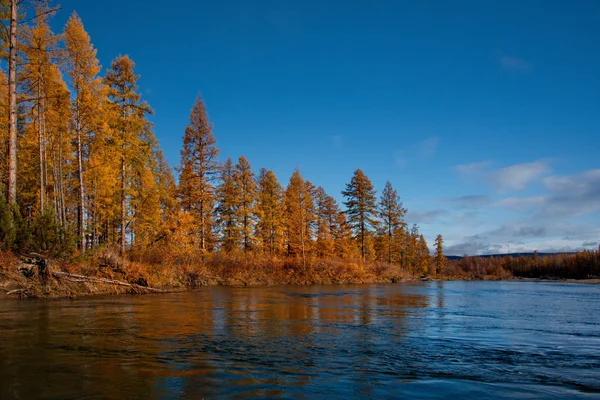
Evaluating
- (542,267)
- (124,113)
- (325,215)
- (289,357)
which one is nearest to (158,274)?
(124,113)

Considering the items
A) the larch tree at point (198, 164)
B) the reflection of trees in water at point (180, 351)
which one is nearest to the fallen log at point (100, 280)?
the reflection of trees in water at point (180, 351)

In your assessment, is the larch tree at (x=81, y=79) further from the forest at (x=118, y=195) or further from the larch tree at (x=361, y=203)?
the larch tree at (x=361, y=203)

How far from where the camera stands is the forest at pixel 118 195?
1978cm

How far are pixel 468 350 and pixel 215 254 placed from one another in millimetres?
30849

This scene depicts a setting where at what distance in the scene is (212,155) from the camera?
128 feet

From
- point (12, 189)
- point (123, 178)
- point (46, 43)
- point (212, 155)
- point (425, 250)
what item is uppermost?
point (46, 43)

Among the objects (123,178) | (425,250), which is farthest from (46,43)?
(425,250)

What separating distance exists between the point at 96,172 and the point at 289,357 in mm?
24704

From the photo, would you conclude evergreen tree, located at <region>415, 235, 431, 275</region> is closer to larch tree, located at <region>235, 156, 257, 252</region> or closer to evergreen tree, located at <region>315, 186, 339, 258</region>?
evergreen tree, located at <region>315, 186, 339, 258</region>

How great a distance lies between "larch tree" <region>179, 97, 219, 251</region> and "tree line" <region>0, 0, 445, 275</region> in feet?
0.33

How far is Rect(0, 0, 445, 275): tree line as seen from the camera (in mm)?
19250

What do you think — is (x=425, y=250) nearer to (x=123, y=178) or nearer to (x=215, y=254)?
(x=215, y=254)

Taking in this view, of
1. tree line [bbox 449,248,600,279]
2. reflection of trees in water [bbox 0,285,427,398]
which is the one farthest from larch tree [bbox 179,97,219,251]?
tree line [bbox 449,248,600,279]

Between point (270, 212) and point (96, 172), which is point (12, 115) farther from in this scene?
point (270, 212)
